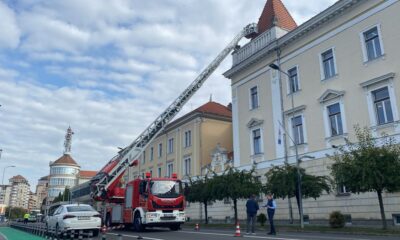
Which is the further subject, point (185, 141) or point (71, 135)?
point (71, 135)

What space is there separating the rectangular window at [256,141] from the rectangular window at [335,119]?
23.7ft

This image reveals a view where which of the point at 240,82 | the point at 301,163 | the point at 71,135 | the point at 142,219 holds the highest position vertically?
the point at 71,135

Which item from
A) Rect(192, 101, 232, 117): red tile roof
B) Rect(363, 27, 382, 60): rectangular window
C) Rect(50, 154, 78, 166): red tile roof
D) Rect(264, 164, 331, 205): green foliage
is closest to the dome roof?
Rect(50, 154, 78, 166): red tile roof

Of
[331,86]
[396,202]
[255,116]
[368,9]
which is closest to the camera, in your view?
[396,202]

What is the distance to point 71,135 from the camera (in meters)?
147

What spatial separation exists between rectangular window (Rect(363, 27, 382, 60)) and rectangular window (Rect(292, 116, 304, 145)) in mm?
6375

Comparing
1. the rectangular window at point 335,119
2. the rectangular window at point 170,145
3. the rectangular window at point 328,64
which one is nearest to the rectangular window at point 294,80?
the rectangular window at point 328,64

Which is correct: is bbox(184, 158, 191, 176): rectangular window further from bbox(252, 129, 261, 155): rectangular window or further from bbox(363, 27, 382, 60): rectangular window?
bbox(363, 27, 382, 60): rectangular window

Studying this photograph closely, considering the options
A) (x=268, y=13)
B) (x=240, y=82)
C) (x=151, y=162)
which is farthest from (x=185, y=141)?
(x=268, y=13)

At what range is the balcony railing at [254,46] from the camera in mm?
30391

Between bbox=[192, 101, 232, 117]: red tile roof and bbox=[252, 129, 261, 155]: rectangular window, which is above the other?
bbox=[192, 101, 232, 117]: red tile roof

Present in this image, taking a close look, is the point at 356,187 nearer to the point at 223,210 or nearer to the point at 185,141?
the point at 223,210

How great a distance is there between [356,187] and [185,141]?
2817 cm

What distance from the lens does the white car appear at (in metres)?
16.6
